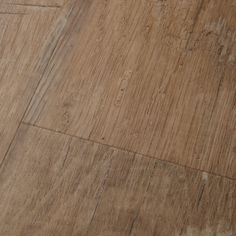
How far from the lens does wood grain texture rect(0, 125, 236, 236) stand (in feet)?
2.91

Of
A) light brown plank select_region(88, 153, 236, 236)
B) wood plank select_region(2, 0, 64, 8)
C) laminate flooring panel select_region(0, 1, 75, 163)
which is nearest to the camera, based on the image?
light brown plank select_region(88, 153, 236, 236)

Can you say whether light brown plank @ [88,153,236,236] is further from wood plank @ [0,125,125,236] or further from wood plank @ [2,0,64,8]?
wood plank @ [2,0,64,8]

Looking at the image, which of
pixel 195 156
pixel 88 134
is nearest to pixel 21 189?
pixel 88 134

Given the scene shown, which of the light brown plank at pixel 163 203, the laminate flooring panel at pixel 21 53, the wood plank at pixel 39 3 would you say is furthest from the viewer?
the wood plank at pixel 39 3

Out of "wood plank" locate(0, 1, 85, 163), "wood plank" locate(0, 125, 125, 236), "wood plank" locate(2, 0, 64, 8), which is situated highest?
"wood plank" locate(2, 0, 64, 8)

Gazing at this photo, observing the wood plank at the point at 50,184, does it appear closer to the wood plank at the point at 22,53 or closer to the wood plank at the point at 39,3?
the wood plank at the point at 22,53

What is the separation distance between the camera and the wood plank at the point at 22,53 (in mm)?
1133

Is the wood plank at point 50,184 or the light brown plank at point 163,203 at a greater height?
→ the light brown plank at point 163,203

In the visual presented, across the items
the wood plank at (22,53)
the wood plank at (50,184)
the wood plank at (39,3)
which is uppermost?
the wood plank at (39,3)

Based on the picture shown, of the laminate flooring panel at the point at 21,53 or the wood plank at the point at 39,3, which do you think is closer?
the laminate flooring panel at the point at 21,53

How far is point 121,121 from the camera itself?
1.03 meters

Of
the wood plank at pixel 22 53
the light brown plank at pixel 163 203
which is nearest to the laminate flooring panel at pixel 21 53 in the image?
the wood plank at pixel 22 53

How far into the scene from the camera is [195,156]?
3.09 ft

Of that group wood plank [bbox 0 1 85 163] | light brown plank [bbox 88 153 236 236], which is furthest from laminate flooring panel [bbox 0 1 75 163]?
light brown plank [bbox 88 153 236 236]
